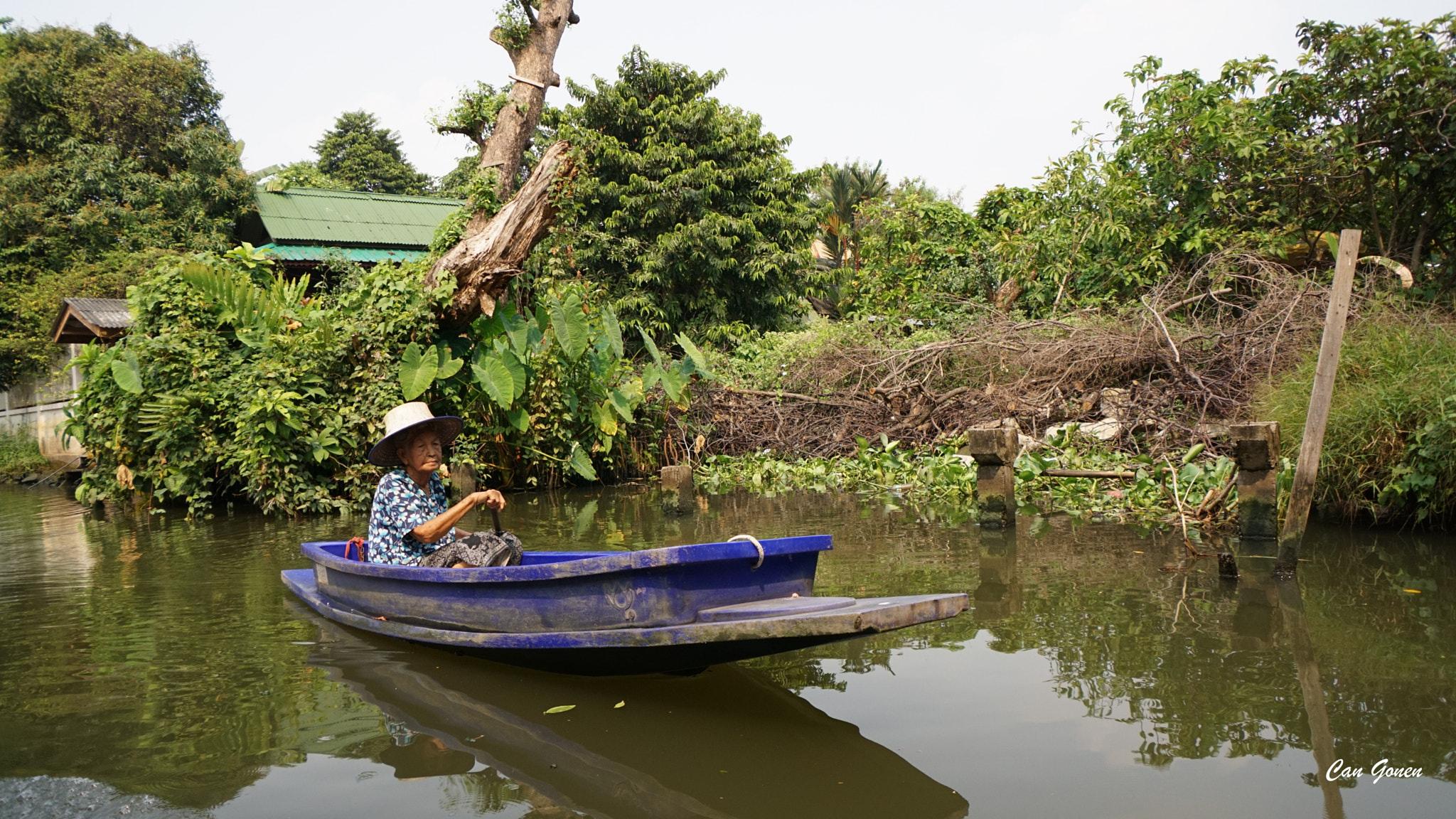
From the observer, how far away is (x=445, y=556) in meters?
4.94

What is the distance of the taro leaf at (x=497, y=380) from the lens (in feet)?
35.0

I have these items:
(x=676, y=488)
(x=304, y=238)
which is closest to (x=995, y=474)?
(x=676, y=488)

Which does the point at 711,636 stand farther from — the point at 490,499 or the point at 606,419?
the point at 606,419

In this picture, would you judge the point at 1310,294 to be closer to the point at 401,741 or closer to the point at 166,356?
the point at 401,741

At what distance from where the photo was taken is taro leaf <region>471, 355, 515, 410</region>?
1066cm

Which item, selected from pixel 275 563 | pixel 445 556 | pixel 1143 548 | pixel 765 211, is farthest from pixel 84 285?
pixel 1143 548

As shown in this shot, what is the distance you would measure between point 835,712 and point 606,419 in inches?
327

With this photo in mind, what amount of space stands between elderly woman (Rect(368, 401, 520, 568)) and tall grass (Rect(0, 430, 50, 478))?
58.8 feet

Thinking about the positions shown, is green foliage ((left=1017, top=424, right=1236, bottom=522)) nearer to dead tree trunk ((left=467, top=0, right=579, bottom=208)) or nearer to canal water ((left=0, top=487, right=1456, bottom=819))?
canal water ((left=0, top=487, right=1456, bottom=819))

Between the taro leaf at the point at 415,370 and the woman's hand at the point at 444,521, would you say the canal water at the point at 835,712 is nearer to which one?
the woman's hand at the point at 444,521

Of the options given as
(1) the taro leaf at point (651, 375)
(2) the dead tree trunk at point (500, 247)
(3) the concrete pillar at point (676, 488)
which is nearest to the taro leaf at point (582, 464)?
(1) the taro leaf at point (651, 375)

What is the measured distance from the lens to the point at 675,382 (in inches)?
482

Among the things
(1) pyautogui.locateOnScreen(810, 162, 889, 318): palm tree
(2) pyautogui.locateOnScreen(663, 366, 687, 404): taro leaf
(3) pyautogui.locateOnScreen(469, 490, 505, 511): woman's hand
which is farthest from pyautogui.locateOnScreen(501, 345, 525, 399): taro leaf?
(1) pyautogui.locateOnScreen(810, 162, 889, 318): palm tree

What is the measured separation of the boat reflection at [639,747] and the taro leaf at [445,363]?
6222mm
